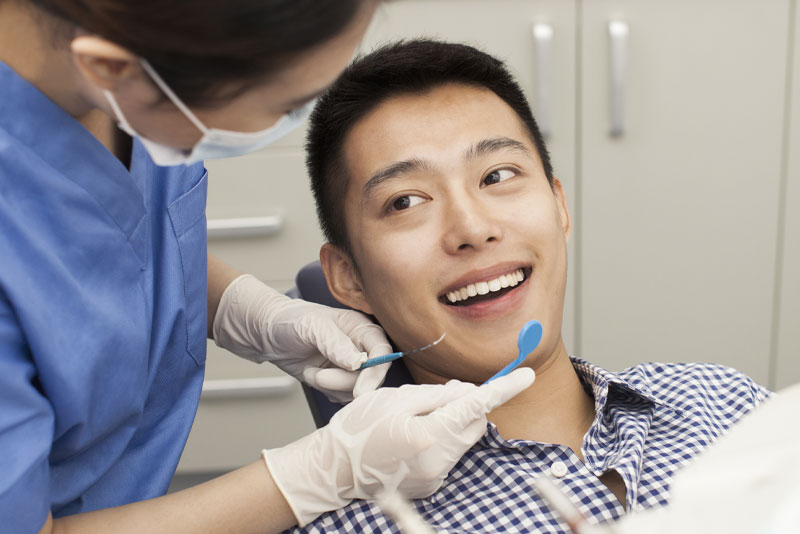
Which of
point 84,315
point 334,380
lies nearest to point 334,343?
point 334,380

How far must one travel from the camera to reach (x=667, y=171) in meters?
2.14

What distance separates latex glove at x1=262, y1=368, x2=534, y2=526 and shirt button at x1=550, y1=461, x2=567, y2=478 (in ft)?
0.40

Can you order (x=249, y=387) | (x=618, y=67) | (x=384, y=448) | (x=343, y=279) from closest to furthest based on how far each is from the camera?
(x=384, y=448) < (x=343, y=279) < (x=618, y=67) < (x=249, y=387)

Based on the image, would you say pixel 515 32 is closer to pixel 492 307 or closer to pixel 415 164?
pixel 415 164

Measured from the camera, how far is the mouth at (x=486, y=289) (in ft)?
3.83

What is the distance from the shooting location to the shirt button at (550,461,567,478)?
3.59 feet

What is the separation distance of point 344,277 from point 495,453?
15.4 inches

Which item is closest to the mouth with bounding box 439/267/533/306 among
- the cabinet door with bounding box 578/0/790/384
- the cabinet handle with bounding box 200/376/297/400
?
the cabinet door with bounding box 578/0/790/384

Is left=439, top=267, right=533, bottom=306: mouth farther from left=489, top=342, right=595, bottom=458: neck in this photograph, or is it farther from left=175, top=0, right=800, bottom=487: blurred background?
left=175, top=0, right=800, bottom=487: blurred background

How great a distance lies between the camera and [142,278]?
1051 mm

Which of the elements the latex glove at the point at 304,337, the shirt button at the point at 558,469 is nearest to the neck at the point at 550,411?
the shirt button at the point at 558,469

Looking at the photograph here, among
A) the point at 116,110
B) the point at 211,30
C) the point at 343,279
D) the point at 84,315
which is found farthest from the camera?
the point at 343,279

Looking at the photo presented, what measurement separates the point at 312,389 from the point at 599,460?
0.53m

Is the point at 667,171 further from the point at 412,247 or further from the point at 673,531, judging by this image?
the point at 673,531
